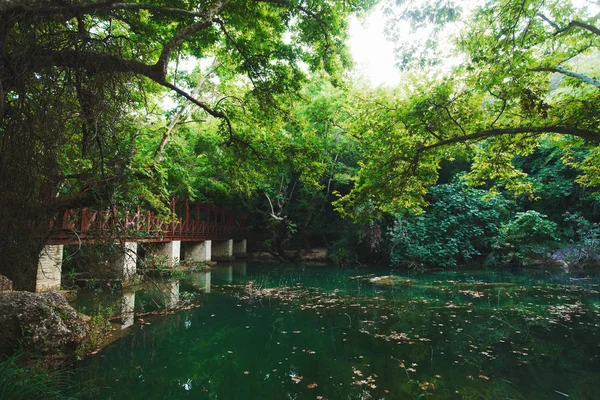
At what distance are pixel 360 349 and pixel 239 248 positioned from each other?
2224 cm

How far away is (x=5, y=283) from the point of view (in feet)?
18.4

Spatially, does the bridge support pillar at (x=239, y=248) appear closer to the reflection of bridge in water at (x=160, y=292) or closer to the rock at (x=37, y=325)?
the reflection of bridge in water at (x=160, y=292)

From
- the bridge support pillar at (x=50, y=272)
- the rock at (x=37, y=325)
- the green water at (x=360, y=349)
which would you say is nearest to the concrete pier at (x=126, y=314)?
the green water at (x=360, y=349)

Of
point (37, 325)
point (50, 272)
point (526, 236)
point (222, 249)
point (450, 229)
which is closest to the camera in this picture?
point (37, 325)

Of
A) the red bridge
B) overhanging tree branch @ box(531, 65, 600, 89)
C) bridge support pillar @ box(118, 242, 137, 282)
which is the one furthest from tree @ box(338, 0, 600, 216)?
the red bridge

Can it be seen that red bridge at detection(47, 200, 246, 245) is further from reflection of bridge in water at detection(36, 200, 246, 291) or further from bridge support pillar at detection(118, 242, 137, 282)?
bridge support pillar at detection(118, 242, 137, 282)

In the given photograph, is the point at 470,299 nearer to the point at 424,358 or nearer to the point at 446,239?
the point at 424,358

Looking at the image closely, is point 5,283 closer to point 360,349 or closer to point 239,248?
point 360,349

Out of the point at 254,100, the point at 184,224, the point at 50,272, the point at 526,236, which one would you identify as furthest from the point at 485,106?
the point at 184,224

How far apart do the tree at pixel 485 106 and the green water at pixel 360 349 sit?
2.83 metres

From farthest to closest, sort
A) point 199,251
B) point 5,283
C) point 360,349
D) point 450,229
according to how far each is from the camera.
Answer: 1. point 199,251
2. point 450,229
3. point 360,349
4. point 5,283

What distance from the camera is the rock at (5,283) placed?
5.51 m

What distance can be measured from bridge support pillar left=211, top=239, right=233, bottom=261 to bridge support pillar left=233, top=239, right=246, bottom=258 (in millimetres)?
2034

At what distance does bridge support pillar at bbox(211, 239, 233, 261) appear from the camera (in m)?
24.6
